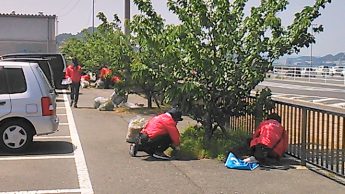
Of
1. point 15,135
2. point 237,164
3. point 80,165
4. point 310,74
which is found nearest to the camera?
point 237,164

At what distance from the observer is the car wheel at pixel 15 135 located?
397 inches

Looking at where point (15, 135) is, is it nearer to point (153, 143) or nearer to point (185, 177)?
point (153, 143)

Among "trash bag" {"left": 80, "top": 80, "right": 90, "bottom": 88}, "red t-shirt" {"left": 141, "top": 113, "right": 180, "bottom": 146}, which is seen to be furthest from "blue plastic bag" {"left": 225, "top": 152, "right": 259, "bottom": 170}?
"trash bag" {"left": 80, "top": 80, "right": 90, "bottom": 88}

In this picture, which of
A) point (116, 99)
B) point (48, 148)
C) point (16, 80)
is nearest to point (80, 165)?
point (48, 148)

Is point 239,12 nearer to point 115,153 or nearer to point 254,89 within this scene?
point 254,89

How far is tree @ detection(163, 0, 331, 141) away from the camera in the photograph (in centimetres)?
986

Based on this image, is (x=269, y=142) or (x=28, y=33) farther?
(x=28, y=33)

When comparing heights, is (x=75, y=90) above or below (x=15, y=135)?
above

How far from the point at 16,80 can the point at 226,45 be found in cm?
400

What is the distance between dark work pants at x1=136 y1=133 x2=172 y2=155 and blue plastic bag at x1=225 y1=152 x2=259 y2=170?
50.1 inches

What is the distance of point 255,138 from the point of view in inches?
373

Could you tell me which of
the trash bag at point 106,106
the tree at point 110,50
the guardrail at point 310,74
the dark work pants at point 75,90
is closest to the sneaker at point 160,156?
the tree at point 110,50

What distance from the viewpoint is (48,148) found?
10.7 meters

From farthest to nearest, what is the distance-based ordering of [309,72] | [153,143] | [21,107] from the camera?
[309,72] → [21,107] → [153,143]
